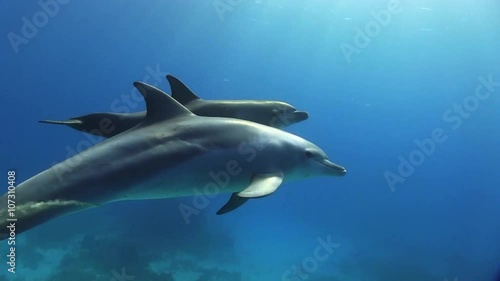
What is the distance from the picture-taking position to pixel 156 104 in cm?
462

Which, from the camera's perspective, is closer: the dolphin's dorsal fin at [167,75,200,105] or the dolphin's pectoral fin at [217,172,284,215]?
the dolphin's pectoral fin at [217,172,284,215]

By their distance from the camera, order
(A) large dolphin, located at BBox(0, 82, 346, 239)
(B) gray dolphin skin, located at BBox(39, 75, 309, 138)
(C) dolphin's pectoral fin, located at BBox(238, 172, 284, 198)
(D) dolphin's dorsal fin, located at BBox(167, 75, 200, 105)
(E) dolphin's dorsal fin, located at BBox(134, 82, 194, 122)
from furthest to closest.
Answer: (D) dolphin's dorsal fin, located at BBox(167, 75, 200, 105), (B) gray dolphin skin, located at BBox(39, 75, 309, 138), (E) dolphin's dorsal fin, located at BBox(134, 82, 194, 122), (C) dolphin's pectoral fin, located at BBox(238, 172, 284, 198), (A) large dolphin, located at BBox(0, 82, 346, 239)

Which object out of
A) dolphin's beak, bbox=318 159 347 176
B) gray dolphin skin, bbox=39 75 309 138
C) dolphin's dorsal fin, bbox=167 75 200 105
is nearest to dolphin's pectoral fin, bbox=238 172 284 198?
dolphin's beak, bbox=318 159 347 176

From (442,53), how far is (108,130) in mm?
28414

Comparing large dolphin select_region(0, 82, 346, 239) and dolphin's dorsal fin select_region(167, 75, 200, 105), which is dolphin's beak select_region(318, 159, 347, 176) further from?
dolphin's dorsal fin select_region(167, 75, 200, 105)

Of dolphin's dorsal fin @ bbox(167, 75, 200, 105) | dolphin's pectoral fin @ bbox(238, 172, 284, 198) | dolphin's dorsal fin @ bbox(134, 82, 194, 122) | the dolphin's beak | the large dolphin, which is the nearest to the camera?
the large dolphin

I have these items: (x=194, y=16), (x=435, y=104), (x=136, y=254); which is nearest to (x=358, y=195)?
(x=435, y=104)

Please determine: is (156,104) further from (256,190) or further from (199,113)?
(256,190)

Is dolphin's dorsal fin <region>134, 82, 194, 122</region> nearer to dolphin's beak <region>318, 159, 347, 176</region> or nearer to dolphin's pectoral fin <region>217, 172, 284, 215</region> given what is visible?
dolphin's pectoral fin <region>217, 172, 284, 215</region>

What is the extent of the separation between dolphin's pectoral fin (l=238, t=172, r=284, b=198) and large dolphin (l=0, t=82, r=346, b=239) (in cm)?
1

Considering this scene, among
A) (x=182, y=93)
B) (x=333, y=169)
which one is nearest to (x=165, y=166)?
(x=182, y=93)

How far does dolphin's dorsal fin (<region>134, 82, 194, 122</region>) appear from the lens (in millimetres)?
4586

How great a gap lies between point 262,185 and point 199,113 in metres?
1.85

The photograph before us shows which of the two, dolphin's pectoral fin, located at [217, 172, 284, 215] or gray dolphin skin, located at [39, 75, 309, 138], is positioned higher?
gray dolphin skin, located at [39, 75, 309, 138]
